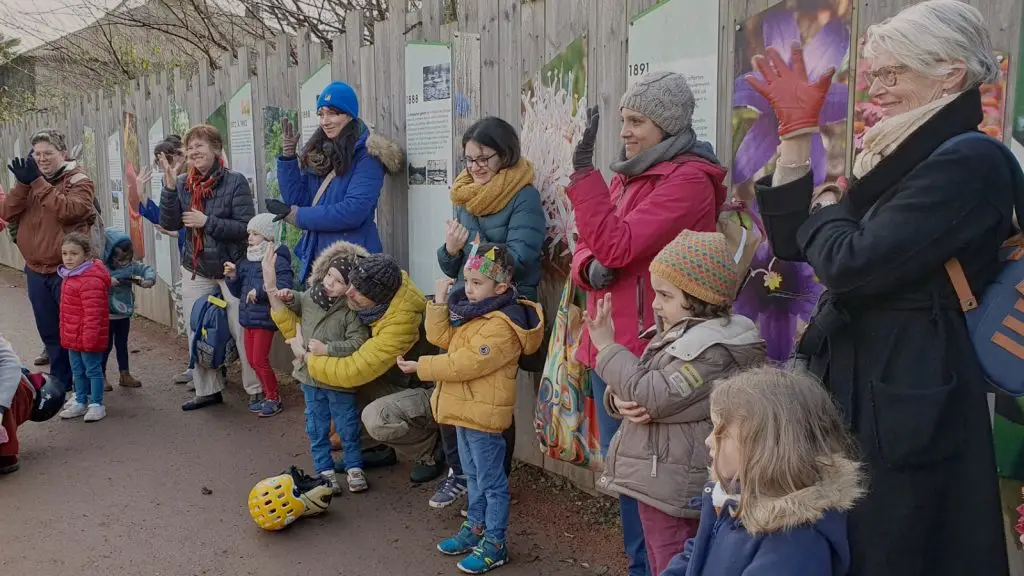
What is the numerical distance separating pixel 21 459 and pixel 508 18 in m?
4.24

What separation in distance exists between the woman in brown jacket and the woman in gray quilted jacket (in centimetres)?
420

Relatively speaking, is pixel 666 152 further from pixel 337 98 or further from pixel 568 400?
pixel 337 98

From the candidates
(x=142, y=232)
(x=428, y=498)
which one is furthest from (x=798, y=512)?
(x=142, y=232)

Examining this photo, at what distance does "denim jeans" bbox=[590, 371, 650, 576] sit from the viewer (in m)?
3.41

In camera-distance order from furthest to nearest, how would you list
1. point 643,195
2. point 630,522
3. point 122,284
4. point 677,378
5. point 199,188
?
point 122,284
point 199,188
point 630,522
point 643,195
point 677,378

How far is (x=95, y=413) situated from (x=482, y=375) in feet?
12.9

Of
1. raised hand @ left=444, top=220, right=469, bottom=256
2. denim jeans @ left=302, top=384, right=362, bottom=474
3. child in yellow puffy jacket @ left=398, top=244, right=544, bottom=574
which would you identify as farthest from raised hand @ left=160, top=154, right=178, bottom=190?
child in yellow puffy jacket @ left=398, top=244, right=544, bottom=574

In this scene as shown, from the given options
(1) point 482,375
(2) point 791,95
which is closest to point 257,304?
(1) point 482,375

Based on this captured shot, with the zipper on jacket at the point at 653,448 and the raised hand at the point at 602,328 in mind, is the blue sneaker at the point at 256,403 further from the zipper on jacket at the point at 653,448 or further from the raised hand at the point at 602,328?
the zipper on jacket at the point at 653,448

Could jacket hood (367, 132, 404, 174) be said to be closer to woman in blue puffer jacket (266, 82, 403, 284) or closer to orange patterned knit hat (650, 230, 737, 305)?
woman in blue puffer jacket (266, 82, 403, 284)

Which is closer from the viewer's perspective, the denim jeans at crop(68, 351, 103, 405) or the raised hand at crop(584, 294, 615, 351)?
the raised hand at crop(584, 294, 615, 351)

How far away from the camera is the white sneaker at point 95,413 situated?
6.32 meters

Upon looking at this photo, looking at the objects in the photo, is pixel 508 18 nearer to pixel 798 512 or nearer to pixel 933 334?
pixel 933 334

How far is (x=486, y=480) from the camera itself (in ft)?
12.8
